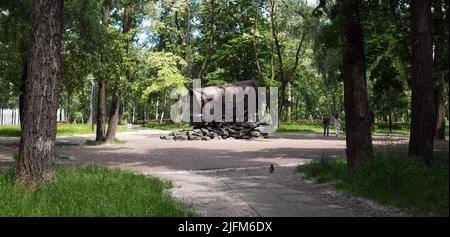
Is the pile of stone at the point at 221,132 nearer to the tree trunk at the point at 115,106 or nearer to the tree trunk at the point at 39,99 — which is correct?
the tree trunk at the point at 115,106

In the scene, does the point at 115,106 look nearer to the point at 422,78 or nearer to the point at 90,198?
the point at 90,198

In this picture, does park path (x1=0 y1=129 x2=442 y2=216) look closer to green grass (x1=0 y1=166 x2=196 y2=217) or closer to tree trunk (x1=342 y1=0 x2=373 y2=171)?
green grass (x1=0 y1=166 x2=196 y2=217)

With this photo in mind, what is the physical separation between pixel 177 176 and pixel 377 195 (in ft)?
19.4

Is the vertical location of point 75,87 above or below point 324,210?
above

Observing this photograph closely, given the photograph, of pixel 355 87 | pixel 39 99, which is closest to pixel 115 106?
pixel 39 99

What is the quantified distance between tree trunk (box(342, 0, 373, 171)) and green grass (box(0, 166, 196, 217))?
14.2 ft

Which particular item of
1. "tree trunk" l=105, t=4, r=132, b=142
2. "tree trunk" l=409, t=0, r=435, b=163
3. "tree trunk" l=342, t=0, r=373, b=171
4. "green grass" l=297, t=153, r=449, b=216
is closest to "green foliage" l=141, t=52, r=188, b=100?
"tree trunk" l=105, t=4, r=132, b=142

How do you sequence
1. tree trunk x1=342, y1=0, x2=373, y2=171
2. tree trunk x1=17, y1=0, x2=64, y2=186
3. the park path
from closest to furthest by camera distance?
the park path
tree trunk x1=17, y1=0, x2=64, y2=186
tree trunk x1=342, y1=0, x2=373, y2=171

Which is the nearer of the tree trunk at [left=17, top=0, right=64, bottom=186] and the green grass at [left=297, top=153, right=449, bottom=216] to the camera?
the green grass at [left=297, top=153, right=449, bottom=216]

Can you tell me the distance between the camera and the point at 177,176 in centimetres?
1240

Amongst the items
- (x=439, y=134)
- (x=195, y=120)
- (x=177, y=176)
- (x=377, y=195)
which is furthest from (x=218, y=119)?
(x=377, y=195)

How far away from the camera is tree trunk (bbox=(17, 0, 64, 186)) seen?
8961mm

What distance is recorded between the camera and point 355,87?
10.5m
